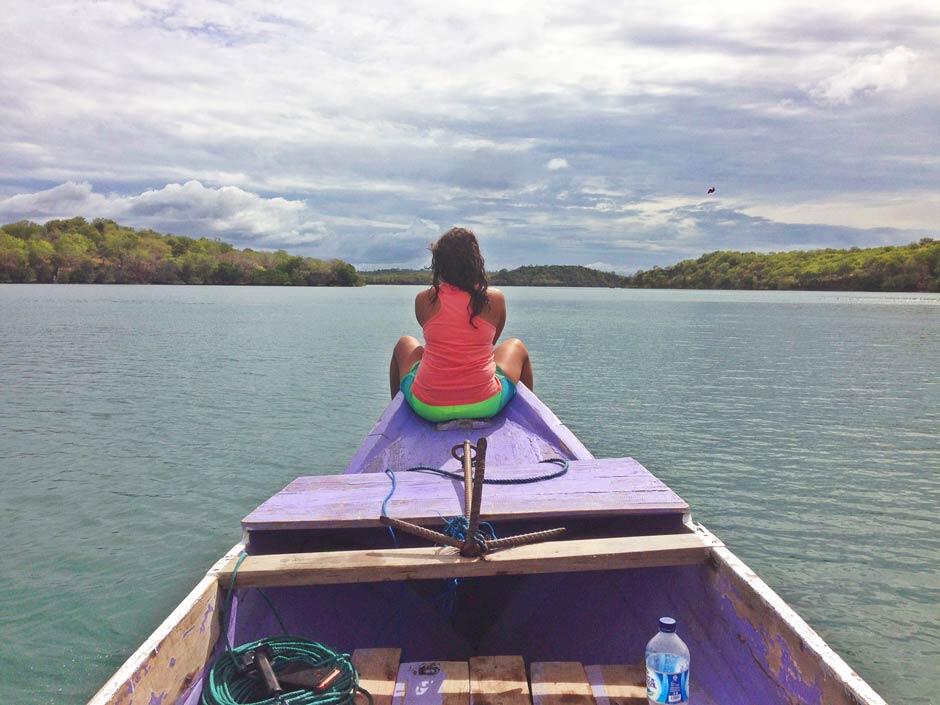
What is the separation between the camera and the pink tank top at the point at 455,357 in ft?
20.0

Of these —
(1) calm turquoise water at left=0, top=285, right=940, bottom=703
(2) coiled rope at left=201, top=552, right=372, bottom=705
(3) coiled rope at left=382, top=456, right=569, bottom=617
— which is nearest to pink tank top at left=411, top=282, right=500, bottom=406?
(3) coiled rope at left=382, top=456, right=569, bottom=617

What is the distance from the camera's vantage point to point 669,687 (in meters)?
3.21

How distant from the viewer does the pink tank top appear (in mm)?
6094

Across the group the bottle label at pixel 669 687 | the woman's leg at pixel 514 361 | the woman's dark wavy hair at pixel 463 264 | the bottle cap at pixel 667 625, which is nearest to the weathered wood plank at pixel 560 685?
the bottle label at pixel 669 687

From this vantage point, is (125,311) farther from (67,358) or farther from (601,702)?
(601,702)

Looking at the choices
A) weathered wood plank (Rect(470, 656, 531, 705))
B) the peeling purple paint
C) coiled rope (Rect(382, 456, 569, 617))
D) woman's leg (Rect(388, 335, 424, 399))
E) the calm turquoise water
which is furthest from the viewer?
woman's leg (Rect(388, 335, 424, 399))

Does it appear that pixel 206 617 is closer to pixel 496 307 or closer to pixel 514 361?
pixel 496 307

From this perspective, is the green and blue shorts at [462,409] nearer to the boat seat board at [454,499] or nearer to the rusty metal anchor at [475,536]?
the boat seat board at [454,499]

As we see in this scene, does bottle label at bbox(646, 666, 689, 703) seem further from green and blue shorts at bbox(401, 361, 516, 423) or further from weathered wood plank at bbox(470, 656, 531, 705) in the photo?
green and blue shorts at bbox(401, 361, 516, 423)

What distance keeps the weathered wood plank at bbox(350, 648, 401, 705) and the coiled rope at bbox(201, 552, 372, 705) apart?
0.41ft

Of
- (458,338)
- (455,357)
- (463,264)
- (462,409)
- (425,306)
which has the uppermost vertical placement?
(463,264)

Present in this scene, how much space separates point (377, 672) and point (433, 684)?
A: 304 millimetres

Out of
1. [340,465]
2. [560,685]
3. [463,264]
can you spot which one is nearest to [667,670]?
[560,685]

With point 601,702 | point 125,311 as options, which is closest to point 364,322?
point 125,311
